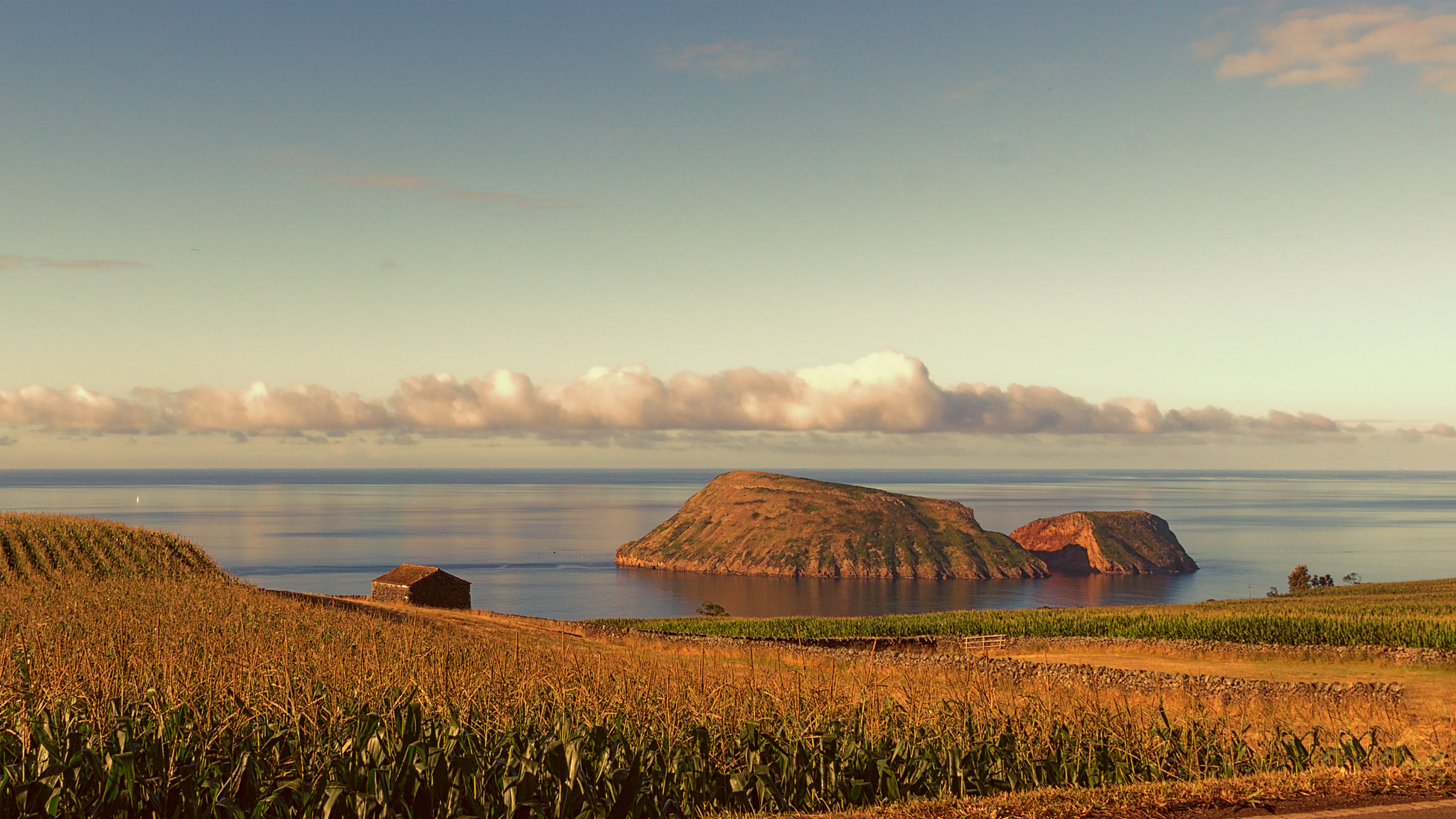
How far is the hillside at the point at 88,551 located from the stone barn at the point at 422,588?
58.2 feet

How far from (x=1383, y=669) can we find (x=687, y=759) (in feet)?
108

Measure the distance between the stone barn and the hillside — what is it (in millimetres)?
17731

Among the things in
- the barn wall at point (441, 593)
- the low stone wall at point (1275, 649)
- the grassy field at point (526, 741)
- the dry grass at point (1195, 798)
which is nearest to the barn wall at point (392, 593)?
the barn wall at point (441, 593)

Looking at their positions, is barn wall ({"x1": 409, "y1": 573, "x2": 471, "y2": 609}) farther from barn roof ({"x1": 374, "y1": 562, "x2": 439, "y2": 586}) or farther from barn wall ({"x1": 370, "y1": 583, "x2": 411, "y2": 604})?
barn wall ({"x1": 370, "y1": 583, "x2": 411, "y2": 604})

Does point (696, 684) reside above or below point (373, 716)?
Result: below

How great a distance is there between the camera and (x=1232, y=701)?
25141 mm

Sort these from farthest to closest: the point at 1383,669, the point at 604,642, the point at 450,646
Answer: the point at 604,642, the point at 1383,669, the point at 450,646

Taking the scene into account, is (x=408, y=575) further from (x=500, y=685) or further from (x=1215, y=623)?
(x=500, y=685)

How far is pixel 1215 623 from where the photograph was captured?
4916cm

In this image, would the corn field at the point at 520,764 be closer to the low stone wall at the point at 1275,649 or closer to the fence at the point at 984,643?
the low stone wall at the point at 1275,649

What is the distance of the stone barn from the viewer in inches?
2889

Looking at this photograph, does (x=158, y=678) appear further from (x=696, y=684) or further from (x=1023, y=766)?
(x=1023, y=766)

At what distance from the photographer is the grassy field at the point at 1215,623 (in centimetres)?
4300

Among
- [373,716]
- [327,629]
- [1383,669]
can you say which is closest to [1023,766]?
[373,716]
